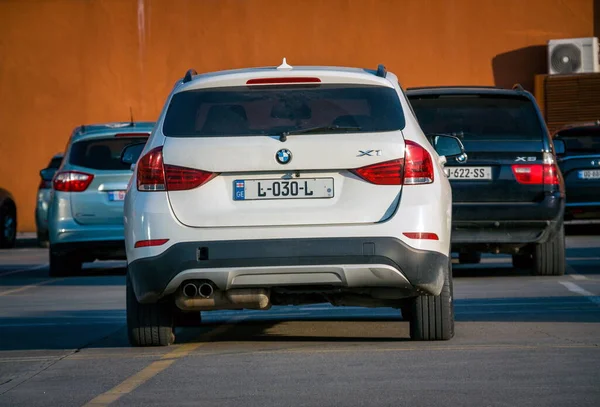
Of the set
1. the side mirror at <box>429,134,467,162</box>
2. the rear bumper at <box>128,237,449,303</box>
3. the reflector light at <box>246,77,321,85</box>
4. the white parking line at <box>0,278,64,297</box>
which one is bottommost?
the white parking line at <box>0,278,64,297</box>

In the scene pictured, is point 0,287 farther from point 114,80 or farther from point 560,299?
point 114,80

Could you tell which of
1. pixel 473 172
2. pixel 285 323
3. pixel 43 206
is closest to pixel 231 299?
pixel 285 323

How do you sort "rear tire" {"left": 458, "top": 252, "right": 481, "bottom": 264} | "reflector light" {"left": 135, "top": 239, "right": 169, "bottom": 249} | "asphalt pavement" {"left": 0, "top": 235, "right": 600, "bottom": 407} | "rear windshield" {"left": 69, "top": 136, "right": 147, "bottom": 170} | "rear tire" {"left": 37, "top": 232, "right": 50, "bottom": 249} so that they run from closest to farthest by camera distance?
"asphalt pavement" {"left": 0, "top": 235, "right": 600, "bottom": 407}, "reflector light" {"left": 135, "top": 239, "right": 169, "bottom": 249}, "rear windshield" {"left": 69, "top": 136, "right": 147, "bottom": 170}, "rear tire" {"left": 458, "top": 252, "right": 481, "bottom": 264}, "rear tire" {"left": 37, "top": 232, "right": 50, "bottom": 249}

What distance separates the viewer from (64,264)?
680 inches

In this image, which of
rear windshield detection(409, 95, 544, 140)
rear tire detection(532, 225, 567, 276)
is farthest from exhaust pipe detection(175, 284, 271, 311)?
Result: rear tire detection(532, 225, 567, 276)

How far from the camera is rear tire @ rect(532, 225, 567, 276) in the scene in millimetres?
15098

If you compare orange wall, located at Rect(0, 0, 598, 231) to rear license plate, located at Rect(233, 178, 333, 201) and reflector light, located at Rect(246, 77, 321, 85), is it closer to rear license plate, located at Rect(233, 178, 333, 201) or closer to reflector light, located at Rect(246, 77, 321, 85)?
reflector light, located at Rect(246, 77, 321, 85)

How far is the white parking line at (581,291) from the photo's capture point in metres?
12.2

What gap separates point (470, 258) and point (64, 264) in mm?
4589

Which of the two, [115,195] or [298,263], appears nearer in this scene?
[298,263]

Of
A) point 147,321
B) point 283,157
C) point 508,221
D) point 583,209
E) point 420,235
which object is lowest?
point 147,321

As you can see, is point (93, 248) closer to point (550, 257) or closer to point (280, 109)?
point (550, 257)

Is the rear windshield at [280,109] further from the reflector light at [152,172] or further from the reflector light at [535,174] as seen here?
the reflector light at [535,174]

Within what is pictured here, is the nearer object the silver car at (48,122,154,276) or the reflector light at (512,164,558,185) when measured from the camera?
the reflector light at (512,164,558,185)
